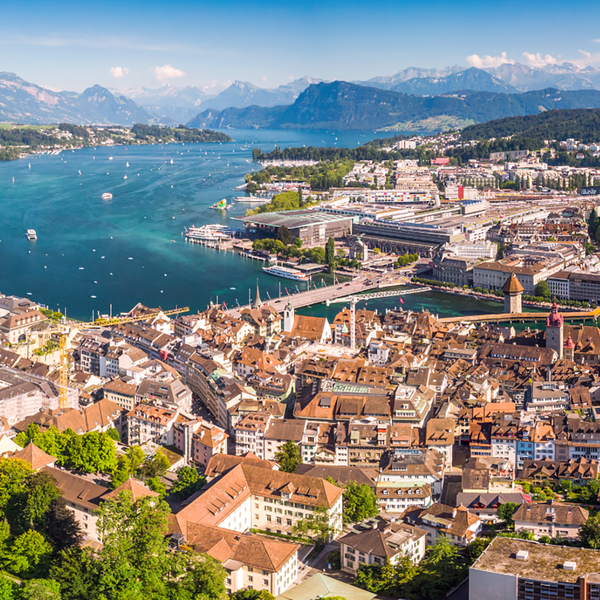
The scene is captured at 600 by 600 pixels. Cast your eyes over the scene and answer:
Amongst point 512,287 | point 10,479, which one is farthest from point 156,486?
point 512,287

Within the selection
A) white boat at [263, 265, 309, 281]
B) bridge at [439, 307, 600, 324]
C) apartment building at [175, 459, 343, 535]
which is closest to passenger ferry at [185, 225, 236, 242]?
white boat at [263, 265, 309, 281]

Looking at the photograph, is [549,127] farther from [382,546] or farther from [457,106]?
[382,546]

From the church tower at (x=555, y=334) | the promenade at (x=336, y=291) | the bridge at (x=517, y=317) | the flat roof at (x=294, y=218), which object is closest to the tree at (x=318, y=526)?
the church tower at (x=555, y=334)

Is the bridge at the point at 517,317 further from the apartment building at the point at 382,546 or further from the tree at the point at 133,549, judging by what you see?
the tree at the point at 133,549

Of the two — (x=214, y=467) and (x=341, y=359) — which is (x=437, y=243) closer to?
(x=341, y=359)

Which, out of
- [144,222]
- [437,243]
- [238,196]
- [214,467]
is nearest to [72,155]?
[238,196]

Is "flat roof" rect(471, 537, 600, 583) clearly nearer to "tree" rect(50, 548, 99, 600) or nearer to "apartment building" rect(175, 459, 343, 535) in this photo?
"apartment building" rect(175, 459, 343, 535)
